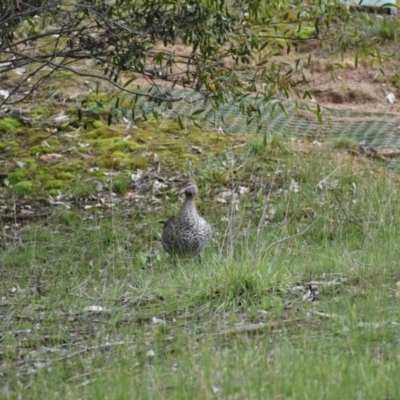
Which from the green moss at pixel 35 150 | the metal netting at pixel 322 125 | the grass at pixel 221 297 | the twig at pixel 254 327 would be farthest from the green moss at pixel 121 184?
the twig at pixel 254 327

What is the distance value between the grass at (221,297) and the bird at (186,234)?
6.4 inches

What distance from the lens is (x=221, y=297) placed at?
285 inches

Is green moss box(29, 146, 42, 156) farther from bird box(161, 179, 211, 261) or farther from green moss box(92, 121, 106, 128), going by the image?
bird box(161, 179, 211, 261)

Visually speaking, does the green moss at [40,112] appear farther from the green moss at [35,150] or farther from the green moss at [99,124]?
the green moss at [35,150]

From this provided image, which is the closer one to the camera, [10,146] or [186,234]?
[186,234]

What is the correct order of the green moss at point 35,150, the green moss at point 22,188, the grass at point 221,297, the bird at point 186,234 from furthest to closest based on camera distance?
the green moss at point 35,150
the green moss at point 22,188
the bird at point 186,234
the grass at point 221,297

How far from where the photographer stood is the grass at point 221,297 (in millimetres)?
5488

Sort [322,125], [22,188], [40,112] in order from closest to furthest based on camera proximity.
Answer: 1. [22,188]
2. [322,125]
3. [40,112]

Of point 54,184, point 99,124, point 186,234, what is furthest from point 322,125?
point 186,234

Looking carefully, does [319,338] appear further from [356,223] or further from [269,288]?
[356,223]

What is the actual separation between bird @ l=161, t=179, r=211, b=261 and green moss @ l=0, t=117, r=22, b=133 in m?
4.38

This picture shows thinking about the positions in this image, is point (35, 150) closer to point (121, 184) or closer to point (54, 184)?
point (54, 184)

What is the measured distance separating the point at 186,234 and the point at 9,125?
4.87 m

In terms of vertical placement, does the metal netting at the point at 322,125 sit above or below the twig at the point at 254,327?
below
